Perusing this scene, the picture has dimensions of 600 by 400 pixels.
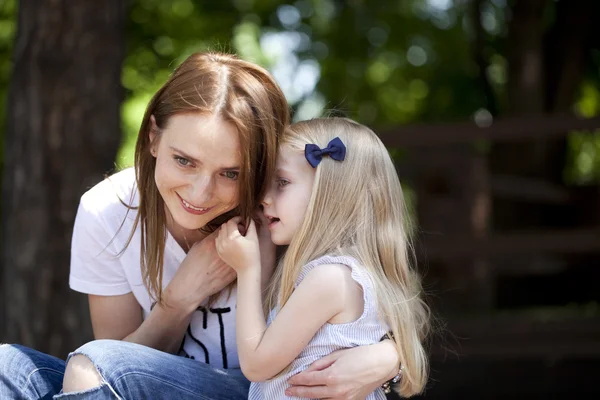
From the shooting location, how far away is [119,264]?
8.82ft

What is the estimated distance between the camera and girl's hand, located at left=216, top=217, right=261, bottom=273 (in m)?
2.35

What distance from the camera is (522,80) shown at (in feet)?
28.8

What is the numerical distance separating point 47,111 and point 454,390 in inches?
106

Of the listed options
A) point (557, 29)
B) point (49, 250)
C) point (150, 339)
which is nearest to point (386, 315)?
point (150, 339)

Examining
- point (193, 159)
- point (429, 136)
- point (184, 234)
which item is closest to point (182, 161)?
point (193, 159)

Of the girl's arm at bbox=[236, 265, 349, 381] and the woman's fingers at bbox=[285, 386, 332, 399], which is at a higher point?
the girl's arm at bbox=[236, 265, 349, 381]

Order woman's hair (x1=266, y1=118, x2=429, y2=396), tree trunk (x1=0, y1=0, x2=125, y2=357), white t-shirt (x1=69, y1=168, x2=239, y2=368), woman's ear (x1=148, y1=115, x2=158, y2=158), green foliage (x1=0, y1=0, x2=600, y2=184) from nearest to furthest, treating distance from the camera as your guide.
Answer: woman's hair (x1=266, y1=118, x2=429, y2=396) → woman's ear (x1=148, y1=115, x2=158, y2=158) → white t-shirt (x1=69, y1=168, x2=239, y2=368) → tree trunk (x1=0, y1=0, x2=125, y2=357) → green foliage (x1=0, y1=0, x2=600, y2=184)

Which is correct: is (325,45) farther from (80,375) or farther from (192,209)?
(80,375)

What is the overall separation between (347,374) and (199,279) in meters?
0.55

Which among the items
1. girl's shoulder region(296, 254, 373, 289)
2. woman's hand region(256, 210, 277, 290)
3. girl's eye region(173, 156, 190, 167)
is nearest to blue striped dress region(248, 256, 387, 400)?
girl's shoulder region(296, 254, 373, 289)

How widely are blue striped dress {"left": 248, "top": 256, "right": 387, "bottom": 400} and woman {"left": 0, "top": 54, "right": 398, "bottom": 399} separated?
0.03 m

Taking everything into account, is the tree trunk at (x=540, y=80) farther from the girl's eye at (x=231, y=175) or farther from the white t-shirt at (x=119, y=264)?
the girl's eye at (x=231, y=175)

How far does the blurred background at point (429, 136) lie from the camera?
14.7 feet

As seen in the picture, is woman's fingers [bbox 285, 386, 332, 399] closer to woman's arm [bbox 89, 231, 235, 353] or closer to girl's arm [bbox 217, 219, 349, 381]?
girl's arm [bbox 217, 219, 349, 381]
